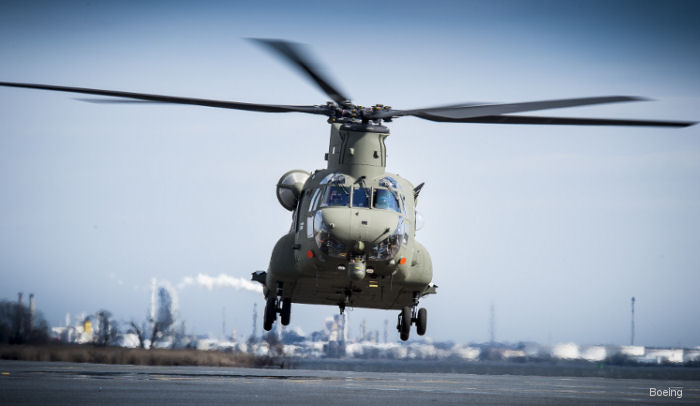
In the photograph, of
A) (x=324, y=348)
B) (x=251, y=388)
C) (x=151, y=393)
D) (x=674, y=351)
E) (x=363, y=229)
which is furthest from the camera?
(x=324, y=348)

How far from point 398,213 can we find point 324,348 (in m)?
56.8

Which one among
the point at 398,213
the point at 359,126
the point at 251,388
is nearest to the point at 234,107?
the point at 359,126

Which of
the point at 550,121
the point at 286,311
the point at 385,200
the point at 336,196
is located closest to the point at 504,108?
the point at 550,121

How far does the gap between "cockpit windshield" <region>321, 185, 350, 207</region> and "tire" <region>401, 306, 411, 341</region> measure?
16.8 ft

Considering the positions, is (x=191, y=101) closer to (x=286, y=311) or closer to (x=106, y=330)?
(x=286, y=311)

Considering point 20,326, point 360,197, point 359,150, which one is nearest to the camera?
point 360,197

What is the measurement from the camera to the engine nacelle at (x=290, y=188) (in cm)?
2733

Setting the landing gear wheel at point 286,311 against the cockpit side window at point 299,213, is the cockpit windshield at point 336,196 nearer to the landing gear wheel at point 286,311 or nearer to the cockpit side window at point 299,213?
the cockpit side window at point 299,213

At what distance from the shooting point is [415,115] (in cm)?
2488

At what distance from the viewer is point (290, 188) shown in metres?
27.4

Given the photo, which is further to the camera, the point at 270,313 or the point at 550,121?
the point at 270,313

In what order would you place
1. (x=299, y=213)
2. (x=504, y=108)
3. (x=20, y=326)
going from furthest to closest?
1. (x=20, y=326)
2. (x=299, y=213)
3. (x=504, y=108)

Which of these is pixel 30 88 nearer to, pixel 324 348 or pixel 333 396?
pixel 333 396

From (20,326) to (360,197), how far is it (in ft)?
73.8
